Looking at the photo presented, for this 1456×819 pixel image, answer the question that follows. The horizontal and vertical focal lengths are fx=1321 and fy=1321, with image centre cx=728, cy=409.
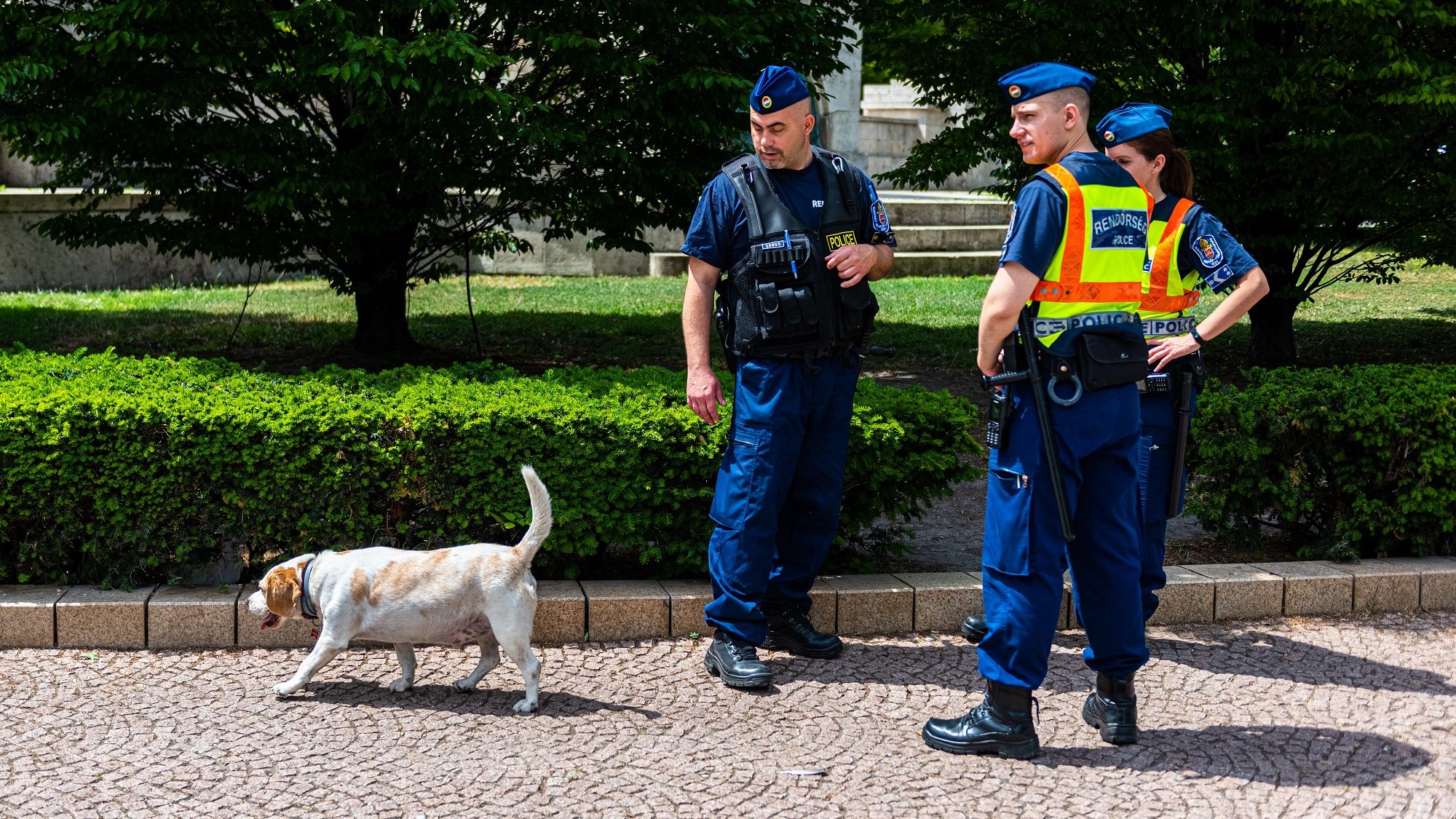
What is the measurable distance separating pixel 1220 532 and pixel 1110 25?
4622mm

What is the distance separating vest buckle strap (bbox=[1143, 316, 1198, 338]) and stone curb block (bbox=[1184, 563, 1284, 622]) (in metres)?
1.25

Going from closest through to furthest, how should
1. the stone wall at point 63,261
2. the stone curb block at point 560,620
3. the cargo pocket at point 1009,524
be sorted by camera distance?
the cargo pocket at point 1009,524 → the stone curb block at point 560,620 → the stone wall at point 63,261

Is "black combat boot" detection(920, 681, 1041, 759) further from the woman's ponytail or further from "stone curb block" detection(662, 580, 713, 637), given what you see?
the woman's ponytail

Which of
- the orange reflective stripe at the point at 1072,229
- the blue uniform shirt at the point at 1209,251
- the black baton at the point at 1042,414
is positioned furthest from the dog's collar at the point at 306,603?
the blue uniform shirt at the point at 1209,251

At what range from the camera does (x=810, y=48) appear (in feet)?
30.2

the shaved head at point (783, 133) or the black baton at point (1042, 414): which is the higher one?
the shaved head at point (783, 133)

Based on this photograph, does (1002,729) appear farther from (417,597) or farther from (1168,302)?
(417,597)

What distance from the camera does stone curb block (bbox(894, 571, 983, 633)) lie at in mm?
5148

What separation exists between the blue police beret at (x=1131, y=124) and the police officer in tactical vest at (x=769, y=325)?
2.78 feet

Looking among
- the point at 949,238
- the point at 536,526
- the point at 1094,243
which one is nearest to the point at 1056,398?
the point at 1094,243

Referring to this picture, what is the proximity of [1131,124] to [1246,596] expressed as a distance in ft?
6.78

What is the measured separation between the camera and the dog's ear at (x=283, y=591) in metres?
4.30

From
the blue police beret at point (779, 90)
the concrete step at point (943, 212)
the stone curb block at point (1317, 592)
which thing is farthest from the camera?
the concrete step at point (943, 212)

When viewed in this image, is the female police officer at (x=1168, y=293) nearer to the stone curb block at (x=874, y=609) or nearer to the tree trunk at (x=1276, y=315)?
the stone curb block at (x=874, y=609)
